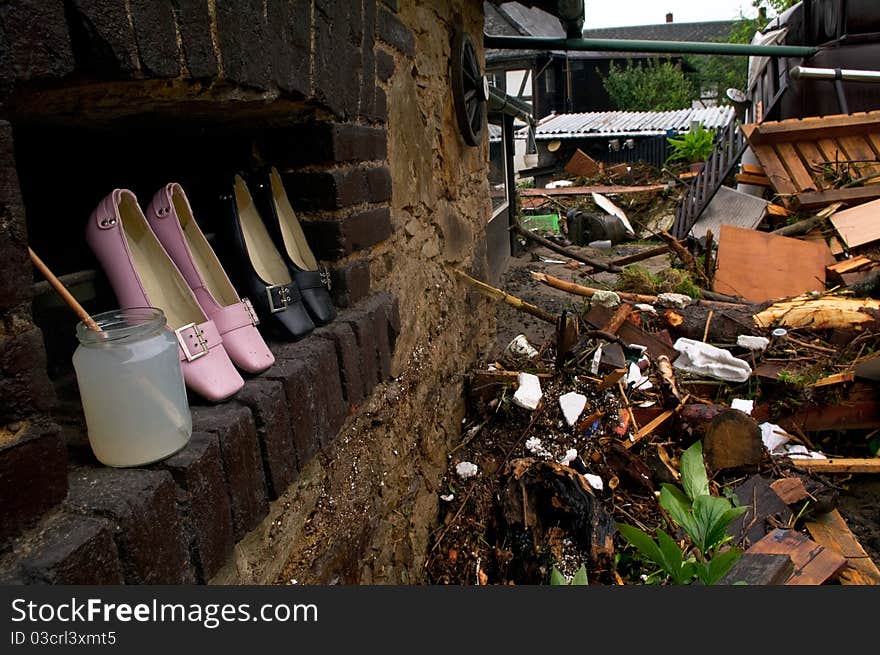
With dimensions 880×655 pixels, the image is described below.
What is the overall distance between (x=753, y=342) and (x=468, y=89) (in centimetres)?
204

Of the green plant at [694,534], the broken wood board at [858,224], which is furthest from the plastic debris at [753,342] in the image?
the broken wood board at [858,224]

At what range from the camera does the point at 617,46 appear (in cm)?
442

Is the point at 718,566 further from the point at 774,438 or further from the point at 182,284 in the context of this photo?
the point at 774,438

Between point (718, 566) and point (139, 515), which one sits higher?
point (139, 515)

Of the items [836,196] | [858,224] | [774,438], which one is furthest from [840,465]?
→ [836,196]

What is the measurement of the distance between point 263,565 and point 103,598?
0.47 metres

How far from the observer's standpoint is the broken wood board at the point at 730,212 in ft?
20.9

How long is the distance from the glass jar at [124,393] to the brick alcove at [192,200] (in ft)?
0.12

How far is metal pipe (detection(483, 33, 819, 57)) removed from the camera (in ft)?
13.1

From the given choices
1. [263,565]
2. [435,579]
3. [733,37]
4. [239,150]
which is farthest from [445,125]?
[733,37]

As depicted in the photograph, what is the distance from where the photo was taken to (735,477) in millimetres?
2650

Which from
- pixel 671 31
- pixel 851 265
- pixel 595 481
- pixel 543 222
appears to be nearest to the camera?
pixel 595 481

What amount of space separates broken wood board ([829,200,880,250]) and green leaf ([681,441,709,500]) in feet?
13.0

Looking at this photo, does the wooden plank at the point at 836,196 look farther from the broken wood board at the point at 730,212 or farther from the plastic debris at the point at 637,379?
the plastic debris at the point at 637,379
